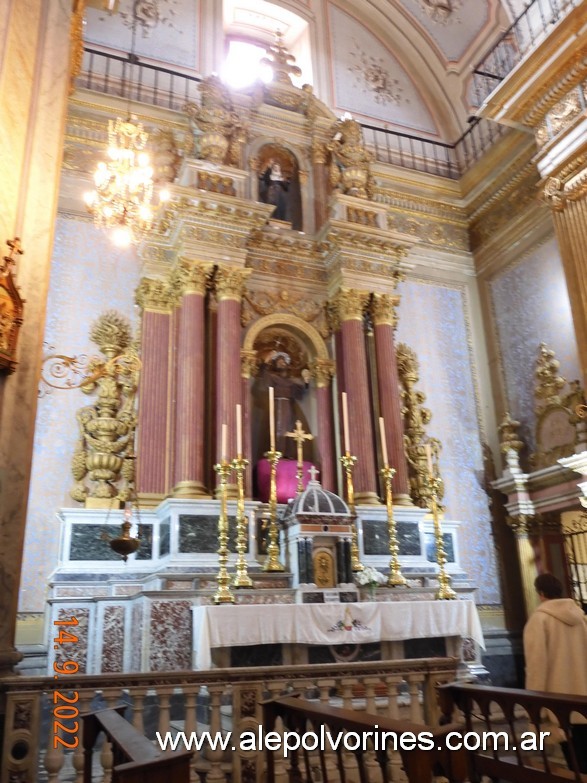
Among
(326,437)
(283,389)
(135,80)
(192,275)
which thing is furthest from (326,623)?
(135,80)

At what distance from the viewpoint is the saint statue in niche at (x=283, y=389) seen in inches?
388

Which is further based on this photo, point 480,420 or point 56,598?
point 480,420

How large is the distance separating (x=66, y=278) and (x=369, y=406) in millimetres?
4511

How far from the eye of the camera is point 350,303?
10.3 meters

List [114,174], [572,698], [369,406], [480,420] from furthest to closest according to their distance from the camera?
[480,420], [369,406], [114,174], [572,698]

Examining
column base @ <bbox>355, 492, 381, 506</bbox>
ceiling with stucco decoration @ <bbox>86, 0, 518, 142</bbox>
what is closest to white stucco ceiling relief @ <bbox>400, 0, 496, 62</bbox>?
ceiling with stucco decoration @ <bbox>86, 0, 518, 142</bbox>

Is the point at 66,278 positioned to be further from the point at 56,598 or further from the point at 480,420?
the point at 480,420

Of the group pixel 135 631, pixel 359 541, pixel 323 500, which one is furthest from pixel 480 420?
pixel 135 631

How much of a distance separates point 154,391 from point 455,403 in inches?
195

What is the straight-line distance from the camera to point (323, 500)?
8.02 m

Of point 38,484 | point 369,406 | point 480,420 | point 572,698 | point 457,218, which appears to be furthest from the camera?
point 457,218

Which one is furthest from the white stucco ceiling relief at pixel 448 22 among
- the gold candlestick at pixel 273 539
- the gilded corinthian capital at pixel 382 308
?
the gold candlestick at pixel 273 539

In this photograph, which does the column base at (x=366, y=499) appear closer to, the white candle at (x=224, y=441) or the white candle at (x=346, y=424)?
the white candle at (x=346, y=424)

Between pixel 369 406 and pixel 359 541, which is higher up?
pixel 369 406
